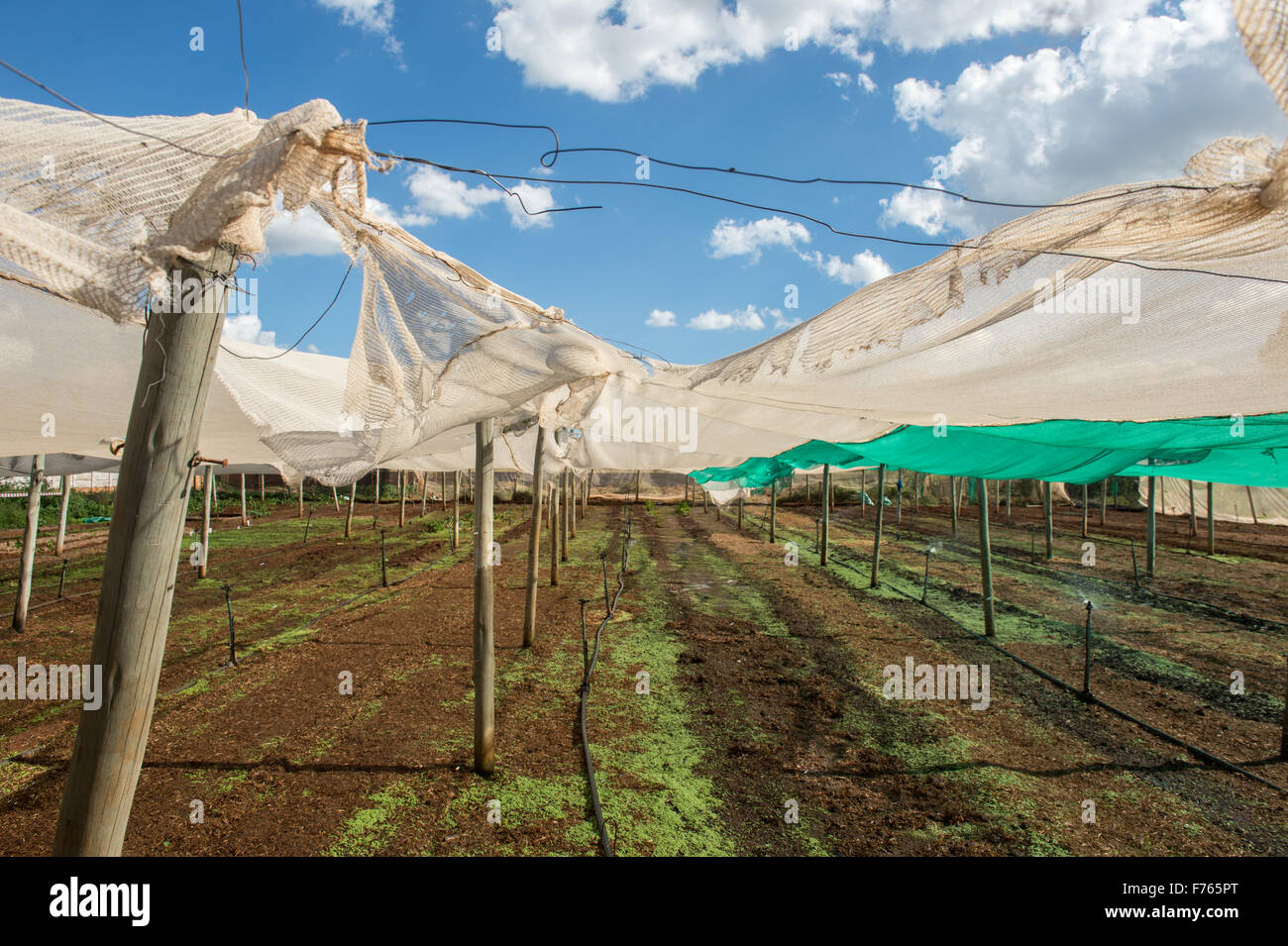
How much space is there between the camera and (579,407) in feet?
13.2

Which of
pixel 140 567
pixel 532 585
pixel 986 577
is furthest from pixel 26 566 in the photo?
pixel 986 577

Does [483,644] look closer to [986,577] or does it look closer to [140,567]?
[140,567]

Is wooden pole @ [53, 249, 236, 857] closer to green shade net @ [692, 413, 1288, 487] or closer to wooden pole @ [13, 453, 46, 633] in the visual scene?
green shade net @ [692, 413, 1288, 487]

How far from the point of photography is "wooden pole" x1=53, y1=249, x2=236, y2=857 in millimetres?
1452

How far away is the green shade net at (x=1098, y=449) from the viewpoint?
4.75 meters

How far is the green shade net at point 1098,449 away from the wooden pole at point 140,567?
13.6 ft

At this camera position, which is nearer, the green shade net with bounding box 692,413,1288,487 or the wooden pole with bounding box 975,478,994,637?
the green shade net with bounding box 692,413,1288,487

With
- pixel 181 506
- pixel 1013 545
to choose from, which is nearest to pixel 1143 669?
pixel 181 506

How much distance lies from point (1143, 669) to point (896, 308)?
5.81 meters

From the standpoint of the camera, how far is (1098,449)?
19.4ft

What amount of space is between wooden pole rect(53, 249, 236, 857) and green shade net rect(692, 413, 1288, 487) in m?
4.15

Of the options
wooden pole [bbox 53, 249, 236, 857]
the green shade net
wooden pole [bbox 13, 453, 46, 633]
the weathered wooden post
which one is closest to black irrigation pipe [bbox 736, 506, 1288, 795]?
the green shade net

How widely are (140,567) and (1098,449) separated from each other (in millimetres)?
6878

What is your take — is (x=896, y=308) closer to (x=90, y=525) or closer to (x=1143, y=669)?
(x=1143, y=669)
